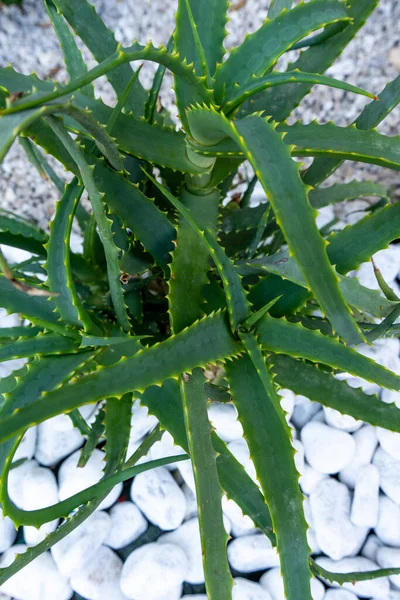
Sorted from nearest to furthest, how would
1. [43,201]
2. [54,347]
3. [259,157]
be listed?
[259,157] → [54,347] → [43,201]

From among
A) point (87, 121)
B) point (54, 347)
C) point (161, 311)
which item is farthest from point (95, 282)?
point (87, 121)

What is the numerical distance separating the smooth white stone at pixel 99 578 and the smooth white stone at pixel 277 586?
0.60 feet

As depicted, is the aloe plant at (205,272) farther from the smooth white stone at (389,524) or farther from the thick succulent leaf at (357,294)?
the smooth white stone at (389,524)

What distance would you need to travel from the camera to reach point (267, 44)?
0.41m

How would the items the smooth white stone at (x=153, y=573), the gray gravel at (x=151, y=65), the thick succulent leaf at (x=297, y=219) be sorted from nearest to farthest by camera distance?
the thick succulent leaf at (x=297, y=219) < the smooth white stone at (x=153, y=573) < the gray gravel at (x=151, y=65)

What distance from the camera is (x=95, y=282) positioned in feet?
2.06

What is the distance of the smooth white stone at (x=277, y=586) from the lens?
658 mm

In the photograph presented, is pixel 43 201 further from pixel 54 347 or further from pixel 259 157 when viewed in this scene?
pixel 259 157

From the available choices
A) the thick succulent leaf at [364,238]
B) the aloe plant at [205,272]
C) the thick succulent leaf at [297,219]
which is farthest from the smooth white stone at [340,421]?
the thick succulent leaf at [297,219]

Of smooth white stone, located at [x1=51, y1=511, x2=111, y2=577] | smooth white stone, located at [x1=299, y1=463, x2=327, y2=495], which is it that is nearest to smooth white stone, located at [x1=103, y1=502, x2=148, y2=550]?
smooth white stone, located at [x1=51, y1=511, x2=111, y2=577]

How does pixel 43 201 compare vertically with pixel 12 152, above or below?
below

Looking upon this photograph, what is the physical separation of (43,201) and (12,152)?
0.39 ft

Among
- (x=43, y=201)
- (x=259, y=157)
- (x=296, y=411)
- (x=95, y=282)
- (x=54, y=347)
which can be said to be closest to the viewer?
(x=259, y=157)

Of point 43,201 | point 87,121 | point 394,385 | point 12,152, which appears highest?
point 12,152
